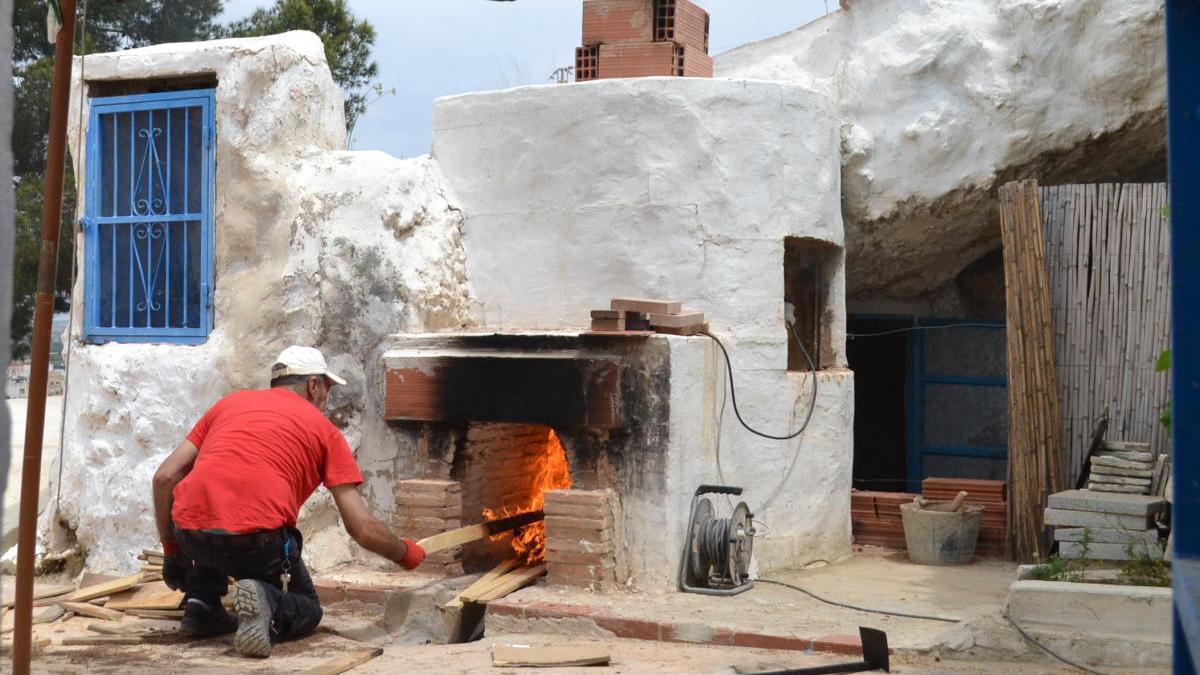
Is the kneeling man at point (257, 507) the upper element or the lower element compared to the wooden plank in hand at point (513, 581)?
upper

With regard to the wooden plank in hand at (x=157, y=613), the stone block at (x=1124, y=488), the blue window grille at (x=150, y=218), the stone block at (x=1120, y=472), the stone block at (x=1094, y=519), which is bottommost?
the wooden plank in hand at (x=157, y=613)

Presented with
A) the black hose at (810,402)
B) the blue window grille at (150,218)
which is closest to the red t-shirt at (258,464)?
the blue window grille at (150,218)

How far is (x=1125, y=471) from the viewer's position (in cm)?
743

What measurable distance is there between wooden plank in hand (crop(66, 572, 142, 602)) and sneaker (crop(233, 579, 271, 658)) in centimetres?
167

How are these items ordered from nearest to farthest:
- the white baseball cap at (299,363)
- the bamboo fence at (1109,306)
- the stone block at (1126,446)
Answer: the white baseball cap at (299,363) → the stone block at (1126,446) → the bamboo fence at (1109,306)

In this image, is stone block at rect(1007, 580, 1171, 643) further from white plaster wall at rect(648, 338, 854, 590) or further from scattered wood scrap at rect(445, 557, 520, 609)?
scattered wood scrap at rect(445, 557, 520, 609)

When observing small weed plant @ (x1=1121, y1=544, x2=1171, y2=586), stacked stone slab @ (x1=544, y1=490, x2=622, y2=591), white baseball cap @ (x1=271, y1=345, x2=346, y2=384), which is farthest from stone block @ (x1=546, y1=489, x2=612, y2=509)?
small weed plant @ (x1=1121, y1=544, x2=1171, y2=586)

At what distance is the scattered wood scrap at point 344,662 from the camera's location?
5.63 metres

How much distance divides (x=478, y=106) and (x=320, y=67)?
1.08 m

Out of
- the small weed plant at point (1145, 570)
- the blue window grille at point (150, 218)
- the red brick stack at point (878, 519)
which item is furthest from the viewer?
the red brick stack at point (878, 519)

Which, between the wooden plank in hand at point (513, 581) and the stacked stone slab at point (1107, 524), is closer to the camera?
the stacked stone slab at point (1107, 524)

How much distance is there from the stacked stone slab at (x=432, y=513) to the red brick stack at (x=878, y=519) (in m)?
3.19

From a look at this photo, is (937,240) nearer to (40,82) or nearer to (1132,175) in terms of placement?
(1132,175)

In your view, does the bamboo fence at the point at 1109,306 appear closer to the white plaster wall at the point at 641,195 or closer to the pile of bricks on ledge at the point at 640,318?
the white plaster wall at the point at 641,195
